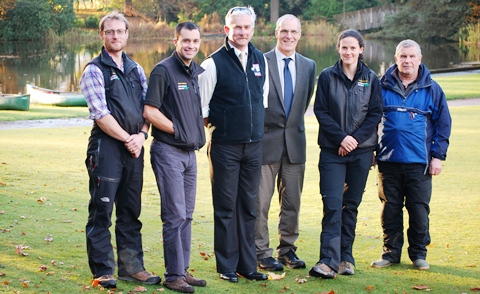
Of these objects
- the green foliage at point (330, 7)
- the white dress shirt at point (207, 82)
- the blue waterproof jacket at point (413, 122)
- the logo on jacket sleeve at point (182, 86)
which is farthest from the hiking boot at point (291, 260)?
the green foliage at point (330, 7)

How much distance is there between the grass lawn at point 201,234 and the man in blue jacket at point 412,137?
19.7 inches

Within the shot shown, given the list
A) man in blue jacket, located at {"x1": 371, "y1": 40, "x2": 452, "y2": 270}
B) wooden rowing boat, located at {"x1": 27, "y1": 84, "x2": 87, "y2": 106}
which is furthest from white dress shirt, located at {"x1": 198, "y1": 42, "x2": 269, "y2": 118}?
wooden rowing boat, located at {"x1": 27, "y1": 84, "x2": 87, "y2": 106}

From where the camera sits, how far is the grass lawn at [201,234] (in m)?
5.71

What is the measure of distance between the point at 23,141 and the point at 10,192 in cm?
608

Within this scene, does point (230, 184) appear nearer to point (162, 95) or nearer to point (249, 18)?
point (162, 95)

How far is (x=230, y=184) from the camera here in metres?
5.82

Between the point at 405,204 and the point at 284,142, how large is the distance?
1253 millimetres

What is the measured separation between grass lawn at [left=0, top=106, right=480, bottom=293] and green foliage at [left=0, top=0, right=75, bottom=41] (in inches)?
1872

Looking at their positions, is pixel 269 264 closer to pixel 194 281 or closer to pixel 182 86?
pixel 194 281

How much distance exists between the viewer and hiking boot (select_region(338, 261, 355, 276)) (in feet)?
20.3

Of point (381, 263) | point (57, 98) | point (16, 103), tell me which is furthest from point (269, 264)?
point (57, 98)

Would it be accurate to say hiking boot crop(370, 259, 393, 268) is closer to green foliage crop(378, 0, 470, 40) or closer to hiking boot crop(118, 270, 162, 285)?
hiking boot crop(118, 270, 162, 285)

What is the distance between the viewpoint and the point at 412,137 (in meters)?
6.33

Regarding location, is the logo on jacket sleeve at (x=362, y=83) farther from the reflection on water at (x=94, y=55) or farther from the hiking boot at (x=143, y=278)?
the reflection on water at (x=94, y=55)
